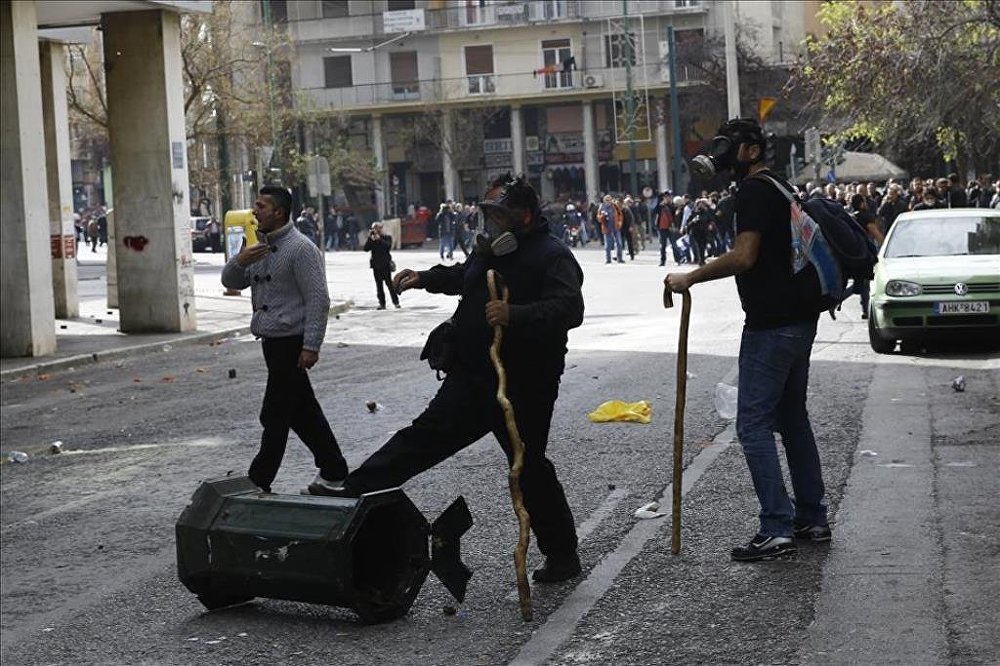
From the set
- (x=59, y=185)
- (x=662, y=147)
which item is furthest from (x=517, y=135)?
(x=59, y=185)

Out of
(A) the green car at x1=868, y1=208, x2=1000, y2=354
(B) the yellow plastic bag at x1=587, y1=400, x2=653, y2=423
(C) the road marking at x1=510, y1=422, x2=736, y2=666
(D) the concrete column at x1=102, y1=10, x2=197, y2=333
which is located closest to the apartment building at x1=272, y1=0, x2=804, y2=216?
(D) the concrete column at x1=102, y1=10, x2=197, y2=333

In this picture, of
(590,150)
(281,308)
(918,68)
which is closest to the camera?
(281,308)

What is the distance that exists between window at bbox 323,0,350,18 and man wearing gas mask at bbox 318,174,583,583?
7444 centimetres

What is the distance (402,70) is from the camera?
79812 millimetres

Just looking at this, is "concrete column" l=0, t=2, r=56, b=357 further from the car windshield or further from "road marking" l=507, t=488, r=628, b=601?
"road marking" l=507, t=488, r=628, b=601

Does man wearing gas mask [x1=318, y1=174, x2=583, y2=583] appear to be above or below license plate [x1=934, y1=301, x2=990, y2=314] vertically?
above

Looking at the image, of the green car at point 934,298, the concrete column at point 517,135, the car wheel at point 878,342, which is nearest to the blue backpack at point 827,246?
the green car at point 934,298

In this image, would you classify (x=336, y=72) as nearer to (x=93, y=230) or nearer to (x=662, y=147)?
(x=93, y=230)

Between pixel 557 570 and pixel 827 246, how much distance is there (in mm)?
1897

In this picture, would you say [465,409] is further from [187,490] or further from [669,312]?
[669,312]

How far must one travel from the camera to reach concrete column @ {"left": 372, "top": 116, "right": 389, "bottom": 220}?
79.5 m

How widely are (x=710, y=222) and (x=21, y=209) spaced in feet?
74.1

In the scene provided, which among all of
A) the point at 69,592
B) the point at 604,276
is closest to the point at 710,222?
the point at 604,276

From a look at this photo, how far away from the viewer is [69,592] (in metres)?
8.62
